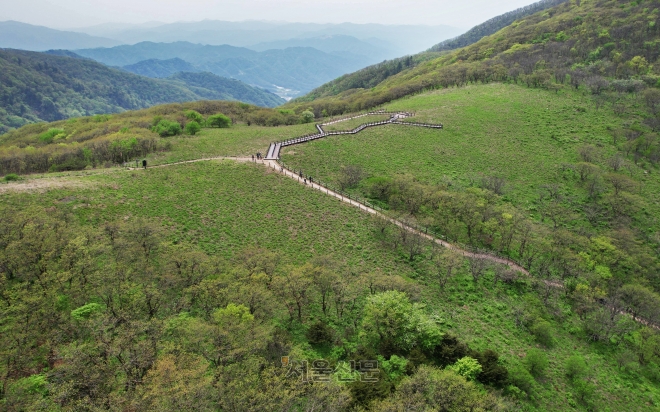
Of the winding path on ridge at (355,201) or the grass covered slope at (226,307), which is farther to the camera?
the winding path on ridge at (355,201)

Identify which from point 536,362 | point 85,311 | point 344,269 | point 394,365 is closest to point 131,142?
point 85,311

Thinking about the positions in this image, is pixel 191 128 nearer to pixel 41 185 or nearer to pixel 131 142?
pixel 131 142

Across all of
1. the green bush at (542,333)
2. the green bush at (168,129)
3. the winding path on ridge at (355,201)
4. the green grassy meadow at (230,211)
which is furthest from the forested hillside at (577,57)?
the green bush at (542,333)

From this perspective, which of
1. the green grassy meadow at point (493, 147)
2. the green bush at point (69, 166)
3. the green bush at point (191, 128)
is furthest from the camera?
the green bush at point (191, 128)

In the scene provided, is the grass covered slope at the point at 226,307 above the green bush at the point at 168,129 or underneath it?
underneath

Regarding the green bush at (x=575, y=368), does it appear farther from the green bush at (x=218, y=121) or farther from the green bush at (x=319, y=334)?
the green bush at (x=218, y=121)
